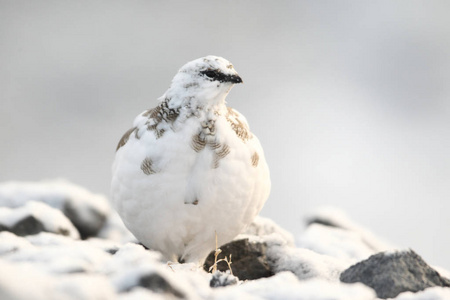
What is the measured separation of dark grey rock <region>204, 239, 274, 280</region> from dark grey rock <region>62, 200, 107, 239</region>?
83.1 inches

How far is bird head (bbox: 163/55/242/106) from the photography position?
11.3 ft

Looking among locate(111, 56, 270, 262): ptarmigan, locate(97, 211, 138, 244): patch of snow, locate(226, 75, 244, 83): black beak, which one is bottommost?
locate(111, 56, 270, 262): ptarmigan

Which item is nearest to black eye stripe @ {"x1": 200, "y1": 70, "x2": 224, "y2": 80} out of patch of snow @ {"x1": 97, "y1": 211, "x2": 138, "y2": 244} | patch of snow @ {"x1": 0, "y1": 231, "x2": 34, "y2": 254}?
patch of snow @ {"x1": 0, "y1": 231, "x2": 34, "y2": 254}

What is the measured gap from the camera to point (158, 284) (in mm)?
1960

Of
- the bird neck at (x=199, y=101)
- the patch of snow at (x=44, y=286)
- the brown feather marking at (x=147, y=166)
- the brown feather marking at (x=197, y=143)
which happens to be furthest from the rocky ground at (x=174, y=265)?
the bird neck at (x=199, y=101)

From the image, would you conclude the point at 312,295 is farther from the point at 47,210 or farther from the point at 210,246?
the point at 47,210

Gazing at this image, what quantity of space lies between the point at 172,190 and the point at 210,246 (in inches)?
25.2

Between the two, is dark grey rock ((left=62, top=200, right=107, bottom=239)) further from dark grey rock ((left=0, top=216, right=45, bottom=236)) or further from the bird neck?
the bird neck

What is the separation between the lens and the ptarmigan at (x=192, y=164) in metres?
3.45

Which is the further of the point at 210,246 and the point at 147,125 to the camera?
the point at 210,246

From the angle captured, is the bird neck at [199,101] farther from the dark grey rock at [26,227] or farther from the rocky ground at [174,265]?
the dark grey rock at [26,227]

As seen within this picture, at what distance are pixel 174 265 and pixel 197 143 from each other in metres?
0.82

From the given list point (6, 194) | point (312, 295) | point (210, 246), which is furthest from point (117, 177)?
point (6, 194)

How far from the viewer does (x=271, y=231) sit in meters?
4.79
